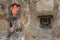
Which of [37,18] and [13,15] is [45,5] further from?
[13,15]

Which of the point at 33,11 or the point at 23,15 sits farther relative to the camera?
the point at 33,11

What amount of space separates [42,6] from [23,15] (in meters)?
0.38

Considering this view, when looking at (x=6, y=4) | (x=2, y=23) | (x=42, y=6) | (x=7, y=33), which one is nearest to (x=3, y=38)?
(x=7, y=33)

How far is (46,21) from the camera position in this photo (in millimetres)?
3246

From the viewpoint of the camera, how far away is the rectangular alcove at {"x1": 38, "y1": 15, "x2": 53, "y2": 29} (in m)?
3.22

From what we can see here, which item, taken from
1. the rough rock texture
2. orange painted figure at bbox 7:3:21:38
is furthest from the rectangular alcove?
orange painted figure at bbox 7:3:21:38

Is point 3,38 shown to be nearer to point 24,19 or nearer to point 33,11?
point 24,19

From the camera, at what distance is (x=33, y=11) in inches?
126

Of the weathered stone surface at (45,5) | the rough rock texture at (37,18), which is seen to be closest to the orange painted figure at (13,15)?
the rough rock texture at (37,18)

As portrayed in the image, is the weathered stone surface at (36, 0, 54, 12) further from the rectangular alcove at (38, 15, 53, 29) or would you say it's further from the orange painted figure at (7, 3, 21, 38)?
the orange painted figure at (7, 3, 21, 38)

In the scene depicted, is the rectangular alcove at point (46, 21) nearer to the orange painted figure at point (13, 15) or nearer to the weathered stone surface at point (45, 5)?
the weathered stone surface at point (45, 5)

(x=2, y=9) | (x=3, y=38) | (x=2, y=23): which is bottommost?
(x=3, y=38)

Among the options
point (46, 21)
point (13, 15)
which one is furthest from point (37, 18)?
point (13, 15)

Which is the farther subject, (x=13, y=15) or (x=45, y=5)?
(x=45, y=5)
